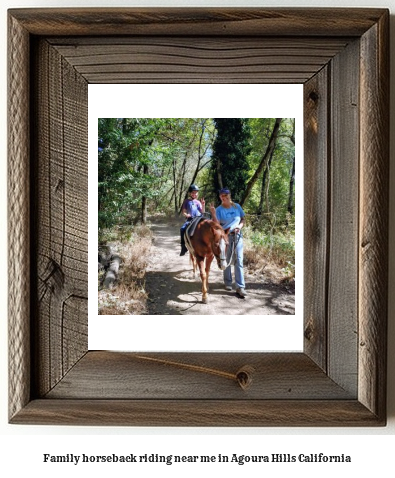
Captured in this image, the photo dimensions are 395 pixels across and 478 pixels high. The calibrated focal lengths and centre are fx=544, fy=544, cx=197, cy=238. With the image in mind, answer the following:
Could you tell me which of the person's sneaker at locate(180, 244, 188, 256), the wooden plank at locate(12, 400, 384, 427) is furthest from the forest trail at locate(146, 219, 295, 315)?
the wooden plank at locate(12, 400, 384, 427)

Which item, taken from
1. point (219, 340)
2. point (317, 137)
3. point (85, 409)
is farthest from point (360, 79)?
point (85, 409)

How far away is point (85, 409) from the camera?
64 cm

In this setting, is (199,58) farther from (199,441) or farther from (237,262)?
(199,441)

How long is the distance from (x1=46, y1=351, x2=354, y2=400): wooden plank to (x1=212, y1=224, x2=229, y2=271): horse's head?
11cm

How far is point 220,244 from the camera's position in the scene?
66cm

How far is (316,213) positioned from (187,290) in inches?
7.1

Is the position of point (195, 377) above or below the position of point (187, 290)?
below

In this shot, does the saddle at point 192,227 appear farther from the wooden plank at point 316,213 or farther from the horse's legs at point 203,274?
the wooden plank at point 316,213

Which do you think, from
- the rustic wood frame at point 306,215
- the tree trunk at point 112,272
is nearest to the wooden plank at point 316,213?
the rustic wood frame at point 306,215

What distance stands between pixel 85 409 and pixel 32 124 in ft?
1.13

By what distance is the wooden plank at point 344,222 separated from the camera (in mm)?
644

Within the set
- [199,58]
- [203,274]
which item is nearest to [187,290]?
[203,274]

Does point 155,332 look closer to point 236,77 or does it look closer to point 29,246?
point 29,246

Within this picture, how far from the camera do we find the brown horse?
66cm
